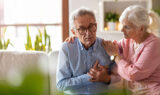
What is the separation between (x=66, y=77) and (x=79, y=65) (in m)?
0.12

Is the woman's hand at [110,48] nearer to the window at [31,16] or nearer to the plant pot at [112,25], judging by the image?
the plant pot at [112,25]

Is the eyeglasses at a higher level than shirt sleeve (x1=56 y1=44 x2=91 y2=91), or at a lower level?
higher

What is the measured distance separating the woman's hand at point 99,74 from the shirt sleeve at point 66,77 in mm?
37

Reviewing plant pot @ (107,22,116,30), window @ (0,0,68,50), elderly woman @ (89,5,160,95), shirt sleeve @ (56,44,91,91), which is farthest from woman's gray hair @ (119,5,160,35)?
window @ (0,0,68,50)

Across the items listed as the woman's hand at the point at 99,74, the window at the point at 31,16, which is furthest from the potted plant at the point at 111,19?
the woman's hand at the point at 99,74

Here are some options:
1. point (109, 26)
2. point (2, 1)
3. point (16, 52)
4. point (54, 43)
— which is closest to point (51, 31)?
point (54, 43)

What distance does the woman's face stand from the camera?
172 centimetres

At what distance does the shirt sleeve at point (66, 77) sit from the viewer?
1712 mm

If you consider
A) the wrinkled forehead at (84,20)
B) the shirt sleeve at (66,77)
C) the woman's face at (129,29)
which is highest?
the wrinkled forehead at (84,20)

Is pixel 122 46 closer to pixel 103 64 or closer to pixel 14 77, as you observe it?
pixel 103 64

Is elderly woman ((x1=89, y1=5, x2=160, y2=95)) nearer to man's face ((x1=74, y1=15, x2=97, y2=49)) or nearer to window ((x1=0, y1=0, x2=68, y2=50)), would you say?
man's face ((x1=74, y1=15, x2=97, y2=49))

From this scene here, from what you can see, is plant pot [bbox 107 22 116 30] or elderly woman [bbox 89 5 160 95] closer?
elderly woman [bbox 89 5 160 95]

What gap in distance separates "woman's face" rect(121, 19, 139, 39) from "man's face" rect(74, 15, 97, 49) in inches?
8.3

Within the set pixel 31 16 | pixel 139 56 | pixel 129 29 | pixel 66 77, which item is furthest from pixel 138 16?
pixel 31 16
